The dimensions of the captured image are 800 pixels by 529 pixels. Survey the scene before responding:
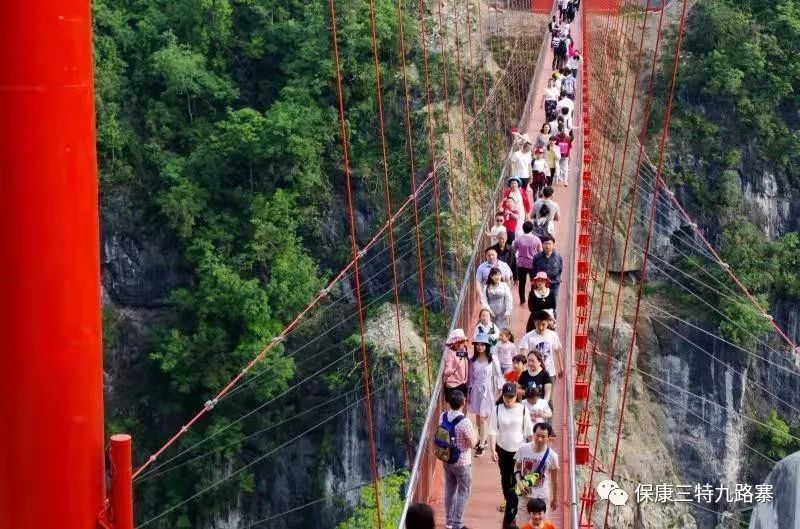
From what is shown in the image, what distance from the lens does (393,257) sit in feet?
49.9

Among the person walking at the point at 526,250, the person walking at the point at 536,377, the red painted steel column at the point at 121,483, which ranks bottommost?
the red painted steel column at the point at 121,483

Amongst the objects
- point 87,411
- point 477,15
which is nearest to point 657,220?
point 477,15

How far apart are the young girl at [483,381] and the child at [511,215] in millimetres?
3311

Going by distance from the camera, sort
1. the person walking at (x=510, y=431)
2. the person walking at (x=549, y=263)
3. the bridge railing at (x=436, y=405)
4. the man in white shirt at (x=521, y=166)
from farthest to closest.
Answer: the man in white shirt at (x=521, y=166)
the person walking at (x=549, y=263)
the bridge railing at (x=436, y=405)
the person walking at (x=510, y=431)

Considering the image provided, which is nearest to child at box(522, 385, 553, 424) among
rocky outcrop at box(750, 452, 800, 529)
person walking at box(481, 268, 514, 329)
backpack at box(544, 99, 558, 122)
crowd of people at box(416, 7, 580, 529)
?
crowd of people at box(416, 7, 580, 529)

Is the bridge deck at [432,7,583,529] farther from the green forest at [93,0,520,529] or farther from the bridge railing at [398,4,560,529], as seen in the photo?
the green forest at [93,0,520,529]

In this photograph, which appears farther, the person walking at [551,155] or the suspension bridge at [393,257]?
the person walking at [551,155]

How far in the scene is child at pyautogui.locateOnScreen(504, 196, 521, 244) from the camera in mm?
10141

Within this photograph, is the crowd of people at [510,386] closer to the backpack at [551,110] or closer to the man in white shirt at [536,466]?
the man in white shirt at [536,466]

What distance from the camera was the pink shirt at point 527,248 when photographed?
9117mm

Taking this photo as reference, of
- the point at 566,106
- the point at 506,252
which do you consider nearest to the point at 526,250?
the point at 506,252

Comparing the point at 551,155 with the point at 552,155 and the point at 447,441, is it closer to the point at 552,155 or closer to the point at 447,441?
the point at 552,155

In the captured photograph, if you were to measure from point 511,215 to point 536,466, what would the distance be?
14.9 feet

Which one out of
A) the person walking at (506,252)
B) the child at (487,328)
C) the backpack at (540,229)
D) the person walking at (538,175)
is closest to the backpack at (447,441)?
the child at (487,328)
